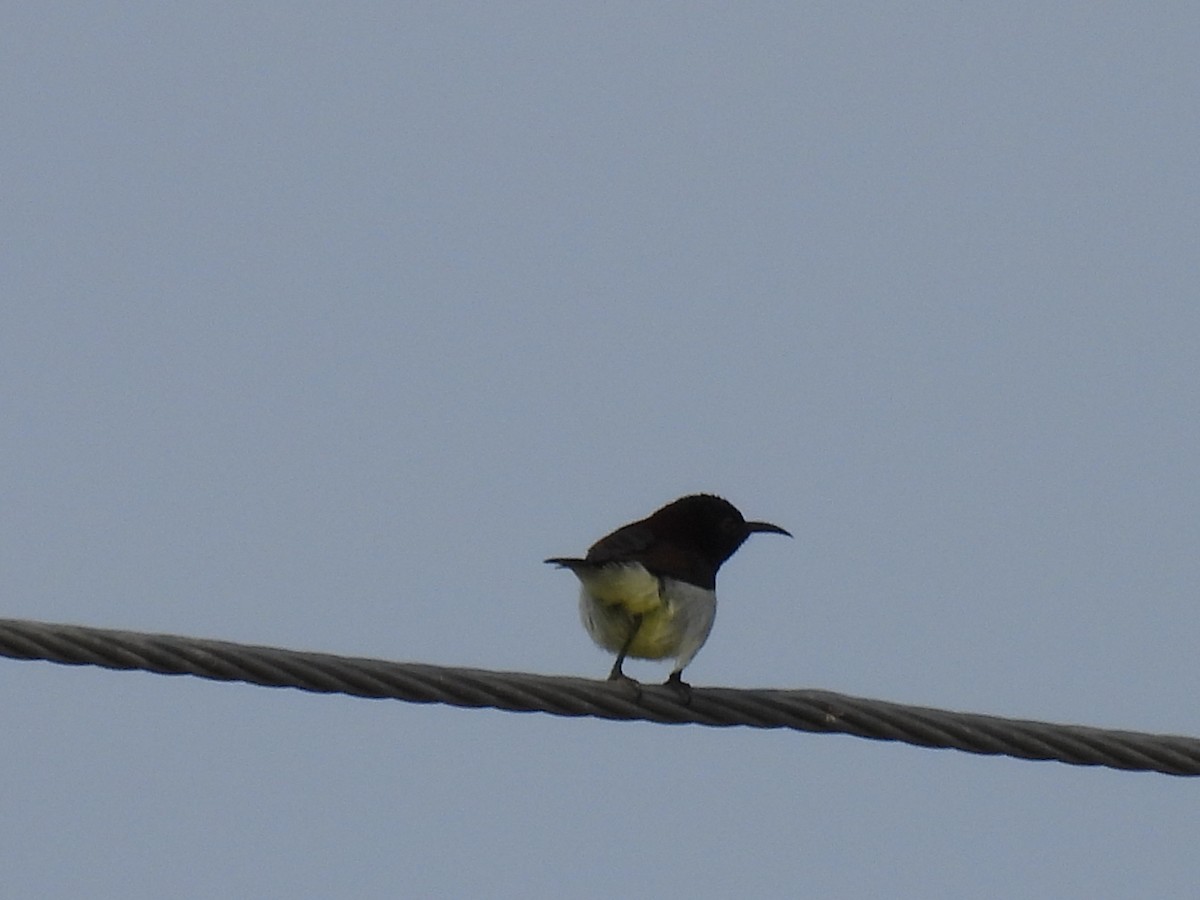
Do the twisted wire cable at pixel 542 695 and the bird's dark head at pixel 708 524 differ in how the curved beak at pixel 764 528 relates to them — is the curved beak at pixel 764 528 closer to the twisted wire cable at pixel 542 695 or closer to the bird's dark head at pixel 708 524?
the bird's dark head at pixel 708 524

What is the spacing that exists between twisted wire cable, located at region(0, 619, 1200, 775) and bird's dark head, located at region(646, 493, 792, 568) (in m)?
3.50

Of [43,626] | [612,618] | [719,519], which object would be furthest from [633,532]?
[43,626]

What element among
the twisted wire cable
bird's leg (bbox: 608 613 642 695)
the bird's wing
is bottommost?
the twisted wire cable

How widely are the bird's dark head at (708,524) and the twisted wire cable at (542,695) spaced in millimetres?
3500

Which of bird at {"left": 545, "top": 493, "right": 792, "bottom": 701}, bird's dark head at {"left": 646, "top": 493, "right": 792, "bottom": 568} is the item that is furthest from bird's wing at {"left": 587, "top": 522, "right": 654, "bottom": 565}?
bird's dark head at {"left": 646, "top": 493, "right": 792, "bottom": 568}

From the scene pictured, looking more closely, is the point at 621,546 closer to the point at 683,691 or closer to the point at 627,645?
the point at 627,645

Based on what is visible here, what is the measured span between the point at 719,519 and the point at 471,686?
4.26 meters

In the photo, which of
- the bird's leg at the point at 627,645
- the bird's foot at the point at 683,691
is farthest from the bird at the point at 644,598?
the bird's foot at the point at 683,691

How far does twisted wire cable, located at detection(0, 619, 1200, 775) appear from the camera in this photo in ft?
17.2

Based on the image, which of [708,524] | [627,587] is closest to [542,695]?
[627,587]

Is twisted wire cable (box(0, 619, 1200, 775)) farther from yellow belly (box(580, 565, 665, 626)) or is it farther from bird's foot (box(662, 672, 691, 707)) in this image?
yellow belly (box(580, 565, 665, 626))

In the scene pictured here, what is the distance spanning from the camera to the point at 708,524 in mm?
9570

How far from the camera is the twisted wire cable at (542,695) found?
5250mm

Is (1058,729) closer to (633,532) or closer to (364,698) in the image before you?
(364,698)
